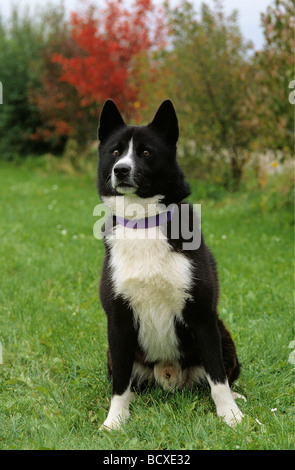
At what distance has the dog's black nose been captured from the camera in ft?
8.14

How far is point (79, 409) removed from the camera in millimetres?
2732

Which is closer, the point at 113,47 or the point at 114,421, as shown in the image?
the point at 114,421

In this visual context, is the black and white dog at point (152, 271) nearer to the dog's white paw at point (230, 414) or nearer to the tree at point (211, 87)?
the dog's white paw at point (230, 414)

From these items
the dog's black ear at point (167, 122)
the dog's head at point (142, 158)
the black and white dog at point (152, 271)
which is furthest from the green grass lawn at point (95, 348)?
the dog's black ear at point (167, 122)

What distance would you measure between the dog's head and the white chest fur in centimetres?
→ 22

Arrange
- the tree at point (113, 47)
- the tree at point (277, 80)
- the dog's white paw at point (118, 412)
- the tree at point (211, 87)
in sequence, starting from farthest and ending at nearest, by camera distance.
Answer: the tree at point (113, 47)
the tree at point (211, 87)
the tree at point (277, 80)
the dog's white paw at point (118, 412)

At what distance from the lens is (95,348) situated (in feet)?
11.0

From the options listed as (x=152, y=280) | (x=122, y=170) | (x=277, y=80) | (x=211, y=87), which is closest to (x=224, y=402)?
(x=152, y=280)

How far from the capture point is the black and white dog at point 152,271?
2.51m

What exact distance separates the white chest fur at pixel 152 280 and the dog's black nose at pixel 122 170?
11.7 inches

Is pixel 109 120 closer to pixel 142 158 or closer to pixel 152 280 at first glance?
pixel 142 158

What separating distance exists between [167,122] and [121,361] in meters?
1.25

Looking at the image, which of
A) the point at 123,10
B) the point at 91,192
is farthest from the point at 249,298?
the point at 123,10
